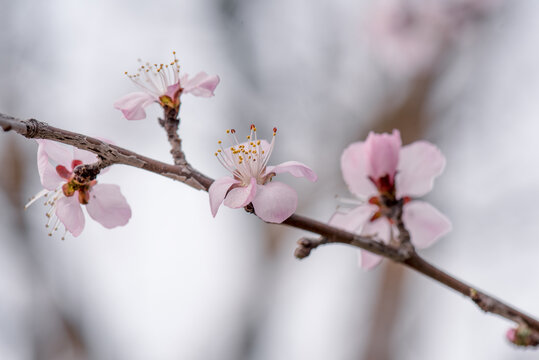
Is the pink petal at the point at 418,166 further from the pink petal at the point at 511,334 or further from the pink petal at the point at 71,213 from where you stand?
the pink petal at the point at 71,213

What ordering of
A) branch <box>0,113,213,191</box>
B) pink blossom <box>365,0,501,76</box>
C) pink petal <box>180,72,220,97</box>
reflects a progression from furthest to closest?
pink blossom <box>365,0,501,76</box>
pink petal <box>180,72,220,97</box>
branch <box>0,113,213,191</box>

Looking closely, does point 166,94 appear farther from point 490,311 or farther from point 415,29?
point 415,29

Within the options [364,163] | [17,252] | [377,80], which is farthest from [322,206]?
[364,163]

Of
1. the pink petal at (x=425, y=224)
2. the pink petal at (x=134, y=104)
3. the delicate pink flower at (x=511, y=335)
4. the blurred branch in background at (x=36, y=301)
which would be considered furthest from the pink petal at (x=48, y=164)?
the blurred branch in background at (x=36, y=301)

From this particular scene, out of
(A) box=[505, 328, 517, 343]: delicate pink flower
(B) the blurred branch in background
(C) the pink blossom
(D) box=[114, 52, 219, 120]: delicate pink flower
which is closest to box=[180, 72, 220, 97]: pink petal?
(D) box=[114, 52, 219, 120]: delicate pink flower

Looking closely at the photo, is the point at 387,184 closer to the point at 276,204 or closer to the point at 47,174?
the point at 276,204

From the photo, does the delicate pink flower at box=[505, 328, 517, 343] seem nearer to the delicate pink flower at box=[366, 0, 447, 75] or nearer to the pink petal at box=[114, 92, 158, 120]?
the pink petal at box=[114, 92, 158, 120]

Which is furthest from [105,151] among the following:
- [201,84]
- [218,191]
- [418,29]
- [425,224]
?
[418,29]
